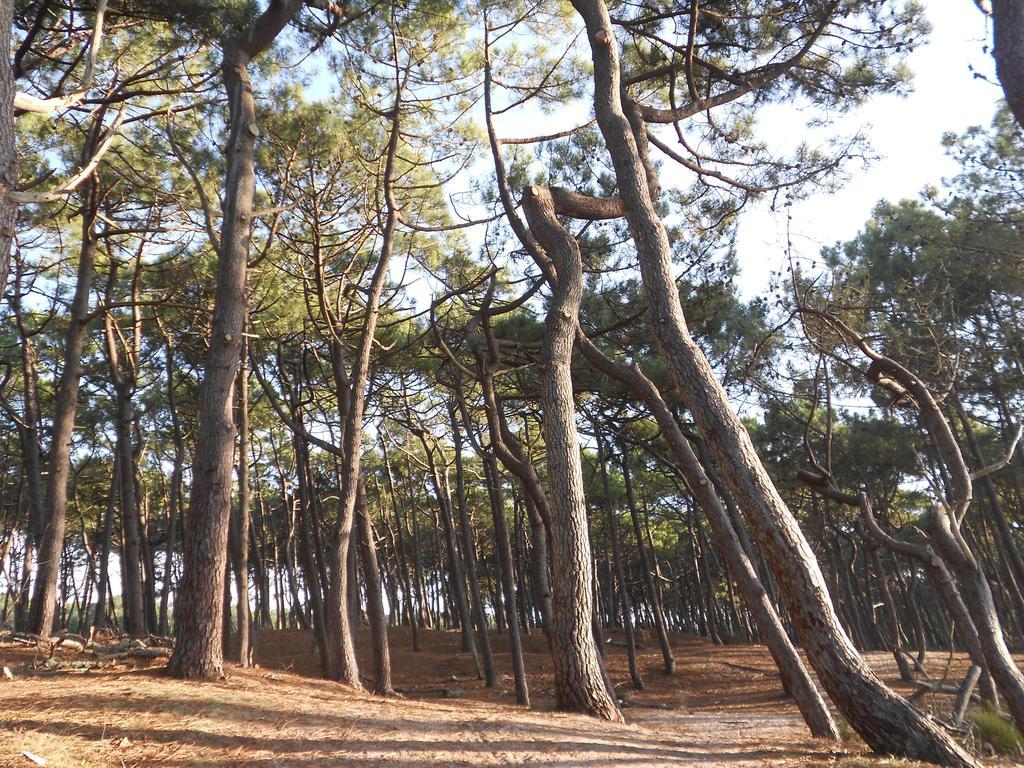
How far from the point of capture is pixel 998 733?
5.21m

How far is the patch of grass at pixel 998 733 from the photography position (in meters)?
5.01

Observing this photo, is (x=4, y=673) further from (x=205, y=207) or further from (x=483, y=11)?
(x=483, y=11)

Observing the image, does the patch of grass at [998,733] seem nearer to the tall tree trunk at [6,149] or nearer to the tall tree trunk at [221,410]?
the tall tree trunk at [221,410]

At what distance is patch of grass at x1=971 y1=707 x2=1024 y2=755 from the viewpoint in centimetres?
501

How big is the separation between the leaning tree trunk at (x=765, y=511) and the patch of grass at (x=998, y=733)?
181 centimetres

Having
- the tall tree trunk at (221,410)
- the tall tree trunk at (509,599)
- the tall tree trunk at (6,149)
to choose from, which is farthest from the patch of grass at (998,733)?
the tall tree trunk at (6,149)

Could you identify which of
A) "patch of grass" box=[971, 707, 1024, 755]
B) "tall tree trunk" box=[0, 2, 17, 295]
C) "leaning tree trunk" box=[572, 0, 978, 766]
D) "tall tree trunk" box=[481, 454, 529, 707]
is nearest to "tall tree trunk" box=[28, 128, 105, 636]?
"tall tree trunk" box=[0, 2, 17, 295]

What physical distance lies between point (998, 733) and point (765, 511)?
9.53ft

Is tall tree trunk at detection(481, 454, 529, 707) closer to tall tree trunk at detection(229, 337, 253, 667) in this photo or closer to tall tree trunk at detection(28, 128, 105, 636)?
tall tree trunk at detection(229, 337, 253, 667)

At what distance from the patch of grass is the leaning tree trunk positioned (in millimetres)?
1809

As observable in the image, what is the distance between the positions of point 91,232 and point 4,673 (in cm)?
515

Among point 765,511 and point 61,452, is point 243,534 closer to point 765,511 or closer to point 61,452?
point 61,452

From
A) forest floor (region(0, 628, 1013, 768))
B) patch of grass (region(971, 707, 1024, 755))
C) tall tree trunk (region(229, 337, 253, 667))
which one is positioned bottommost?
patch of grass (region(971, 707, 1024, 755))

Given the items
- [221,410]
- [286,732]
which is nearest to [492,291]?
[221,410]
